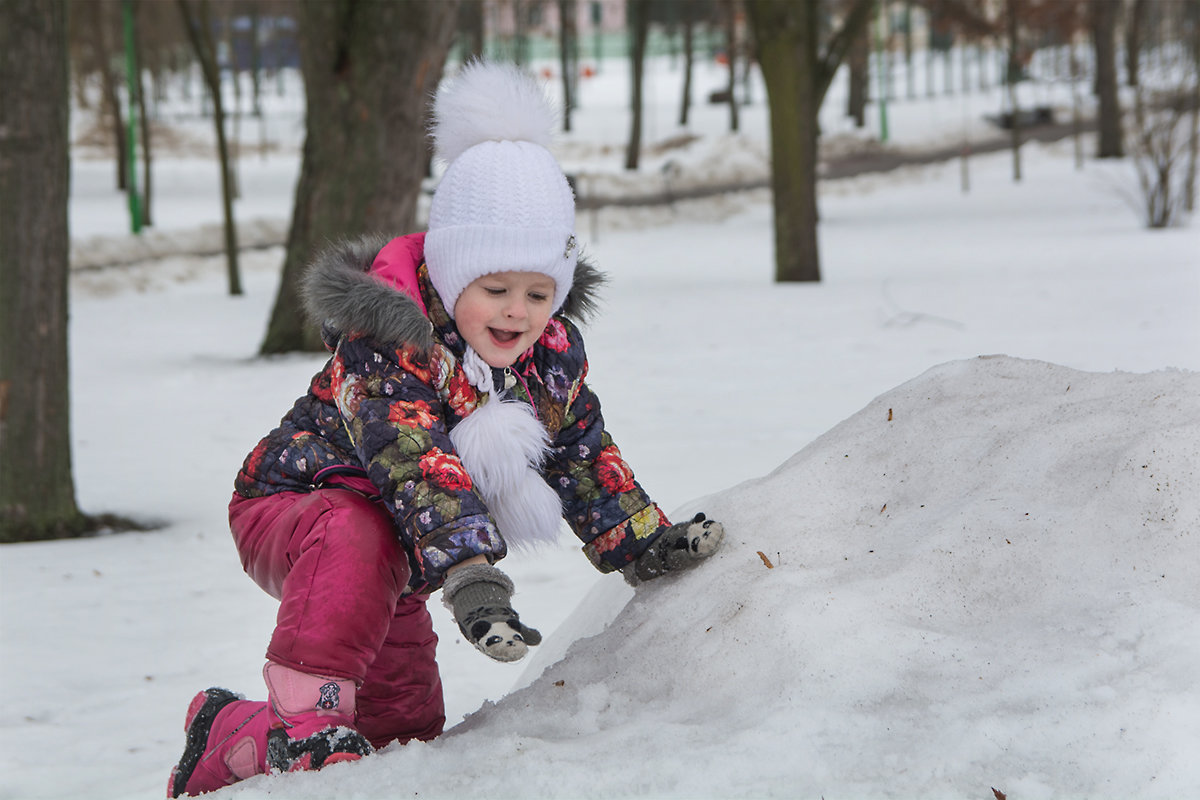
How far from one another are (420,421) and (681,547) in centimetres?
60

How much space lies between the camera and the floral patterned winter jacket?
7.16 feet

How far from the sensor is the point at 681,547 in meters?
2.51

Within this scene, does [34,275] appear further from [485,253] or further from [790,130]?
[790,130]

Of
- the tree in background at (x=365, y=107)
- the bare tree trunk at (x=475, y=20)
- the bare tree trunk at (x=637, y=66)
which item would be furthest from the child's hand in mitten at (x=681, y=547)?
the bare tree trunk at (x=475, y=20)

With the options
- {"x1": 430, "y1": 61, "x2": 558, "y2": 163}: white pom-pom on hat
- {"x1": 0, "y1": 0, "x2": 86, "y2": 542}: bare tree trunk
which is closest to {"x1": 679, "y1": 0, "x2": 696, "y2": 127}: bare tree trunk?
{"x1": 0, "y1": 0, "x2": 86, "y2": 542}: bare tree trunk

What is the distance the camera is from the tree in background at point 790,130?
11.7 meters

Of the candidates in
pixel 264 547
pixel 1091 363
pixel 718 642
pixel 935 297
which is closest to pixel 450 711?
pixel 264 547

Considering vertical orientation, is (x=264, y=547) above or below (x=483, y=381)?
below

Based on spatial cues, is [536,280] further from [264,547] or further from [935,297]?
[935,297]

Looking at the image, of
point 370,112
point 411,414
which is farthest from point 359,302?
point 370,112

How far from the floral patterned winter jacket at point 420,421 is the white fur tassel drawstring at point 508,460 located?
0.14 ft

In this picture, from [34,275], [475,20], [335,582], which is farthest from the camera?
[475,20]

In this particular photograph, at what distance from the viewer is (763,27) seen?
1168 centimetres

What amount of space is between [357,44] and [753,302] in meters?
4.18
